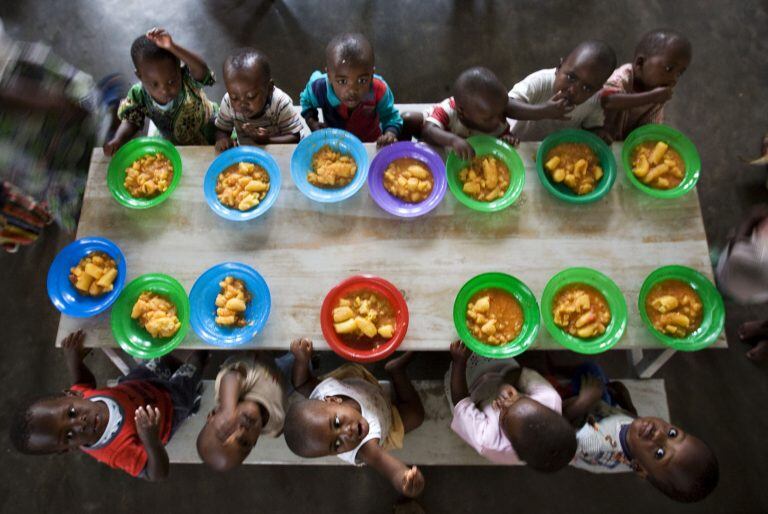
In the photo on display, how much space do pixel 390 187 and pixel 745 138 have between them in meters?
3.08

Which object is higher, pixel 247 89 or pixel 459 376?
pixel 247 89

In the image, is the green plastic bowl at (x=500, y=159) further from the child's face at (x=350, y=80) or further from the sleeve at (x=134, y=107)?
the sleeve at (x=134, y=107)

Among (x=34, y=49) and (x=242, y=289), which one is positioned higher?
(x=34, y=49)

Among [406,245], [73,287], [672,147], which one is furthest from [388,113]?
[73,287]

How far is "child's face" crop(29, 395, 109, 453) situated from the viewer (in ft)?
6.47

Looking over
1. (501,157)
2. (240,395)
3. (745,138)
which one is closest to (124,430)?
(240,395)

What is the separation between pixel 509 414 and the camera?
198cm

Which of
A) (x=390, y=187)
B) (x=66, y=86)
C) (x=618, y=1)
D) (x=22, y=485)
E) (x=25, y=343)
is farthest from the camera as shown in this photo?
(x=618, y=1)

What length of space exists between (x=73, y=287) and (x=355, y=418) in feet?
4.54

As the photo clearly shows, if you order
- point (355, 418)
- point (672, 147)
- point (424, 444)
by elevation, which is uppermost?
point (672, 147)

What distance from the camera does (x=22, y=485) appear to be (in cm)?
306

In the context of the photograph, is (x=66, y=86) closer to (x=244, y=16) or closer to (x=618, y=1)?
(x=244, y=16)

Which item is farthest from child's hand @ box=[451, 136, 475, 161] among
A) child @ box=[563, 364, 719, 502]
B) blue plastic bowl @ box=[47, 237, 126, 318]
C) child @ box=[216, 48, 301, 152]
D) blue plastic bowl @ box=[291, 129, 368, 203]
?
blue plastic bowl @ box=[47, 237, 126, 318]

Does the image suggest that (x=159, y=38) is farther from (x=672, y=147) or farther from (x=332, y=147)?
(x=672, y=147)
